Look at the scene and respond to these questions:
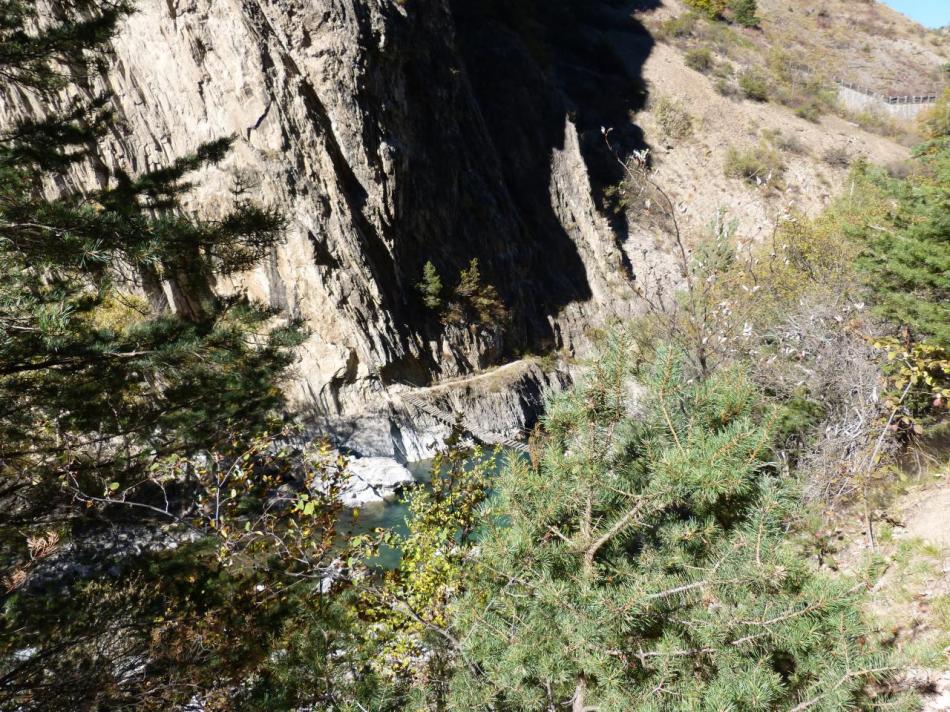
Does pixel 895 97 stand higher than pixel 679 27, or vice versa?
pixel 679 27

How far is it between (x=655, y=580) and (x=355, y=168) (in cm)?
1536

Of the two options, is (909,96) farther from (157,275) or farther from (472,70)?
(157,275)

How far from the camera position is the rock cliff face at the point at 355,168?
44.4 ft

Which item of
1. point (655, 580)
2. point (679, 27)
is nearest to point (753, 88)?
point (679, 27)

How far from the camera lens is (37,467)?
14.8ft

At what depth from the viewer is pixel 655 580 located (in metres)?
1.84

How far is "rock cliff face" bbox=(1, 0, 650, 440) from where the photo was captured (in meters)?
13.5

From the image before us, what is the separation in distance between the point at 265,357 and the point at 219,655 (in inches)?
97.7

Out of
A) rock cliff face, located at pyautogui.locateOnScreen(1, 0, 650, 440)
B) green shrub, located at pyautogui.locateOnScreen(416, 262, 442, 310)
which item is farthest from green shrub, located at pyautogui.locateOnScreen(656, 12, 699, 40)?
green shrub, located at pyautogui.locateOnScreen(416, 262, 442, 310)

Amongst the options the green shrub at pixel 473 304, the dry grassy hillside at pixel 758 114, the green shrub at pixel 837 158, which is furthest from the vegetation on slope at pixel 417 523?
the green shrub at pixel 837 158

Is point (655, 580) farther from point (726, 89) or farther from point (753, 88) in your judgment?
point (753, 88)

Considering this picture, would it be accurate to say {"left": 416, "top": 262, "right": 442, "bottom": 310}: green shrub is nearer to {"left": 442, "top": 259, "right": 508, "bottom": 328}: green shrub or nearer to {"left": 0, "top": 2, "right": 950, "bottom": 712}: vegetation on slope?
{"left": 442, "top": 259, "right": 508, "bottom": 328}: green shrub

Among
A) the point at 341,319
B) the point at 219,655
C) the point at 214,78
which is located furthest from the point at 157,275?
the point at 214,78

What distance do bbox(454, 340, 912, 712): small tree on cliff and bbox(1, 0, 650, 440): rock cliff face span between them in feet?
35.2
